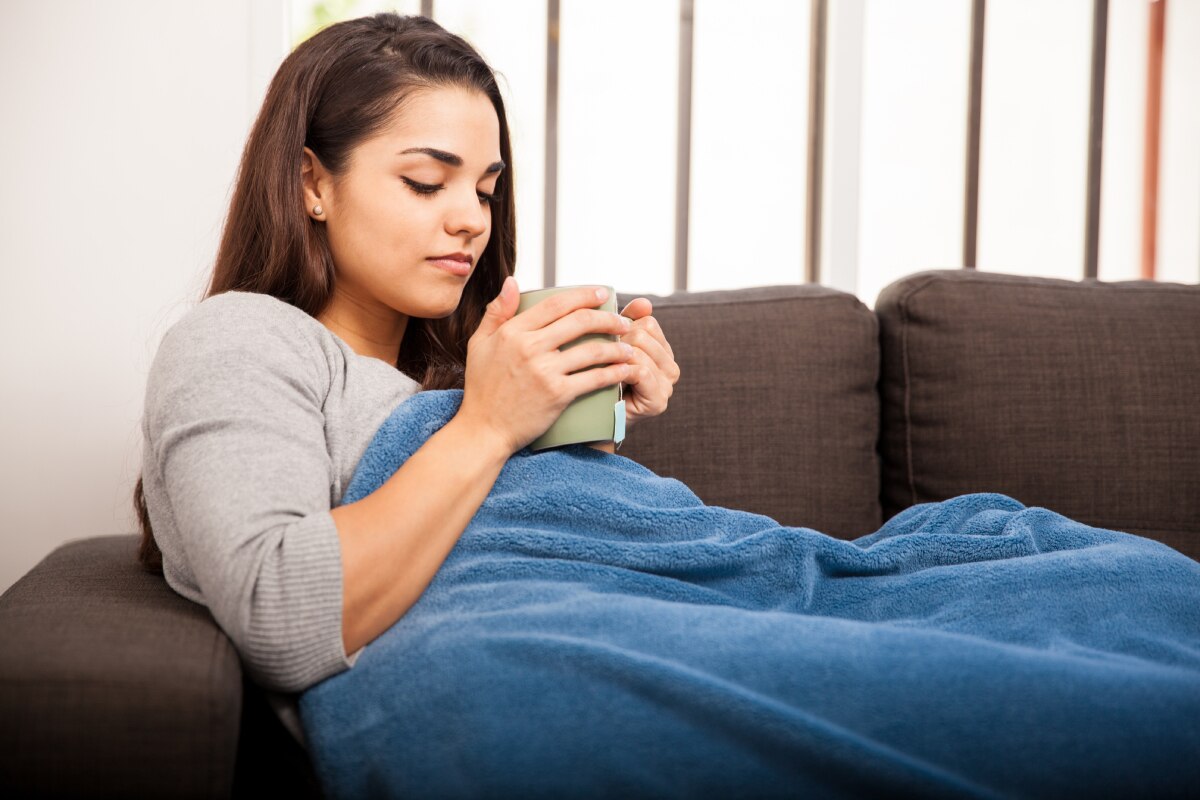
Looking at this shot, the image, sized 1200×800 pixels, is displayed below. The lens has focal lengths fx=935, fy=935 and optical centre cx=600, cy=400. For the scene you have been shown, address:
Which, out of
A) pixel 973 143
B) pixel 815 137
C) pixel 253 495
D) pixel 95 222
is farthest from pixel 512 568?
pixel 973 143

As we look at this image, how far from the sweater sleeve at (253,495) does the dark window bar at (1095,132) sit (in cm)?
279

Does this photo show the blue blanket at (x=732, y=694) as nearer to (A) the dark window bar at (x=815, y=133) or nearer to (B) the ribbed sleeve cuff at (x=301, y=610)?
(B) the ribbed sleeve cuff at (x=301, y=610)

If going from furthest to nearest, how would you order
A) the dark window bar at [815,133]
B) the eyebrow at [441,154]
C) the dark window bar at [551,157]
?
1. the dark window bar at [551,157]
2. the dark window bar at [815,133]
3. the eyebrow at [441,154]

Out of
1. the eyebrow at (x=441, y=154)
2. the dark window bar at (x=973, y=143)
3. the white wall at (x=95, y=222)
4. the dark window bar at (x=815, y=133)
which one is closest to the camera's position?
the eyebrow at (x=441, y=154)

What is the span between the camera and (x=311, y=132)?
1.12 metres

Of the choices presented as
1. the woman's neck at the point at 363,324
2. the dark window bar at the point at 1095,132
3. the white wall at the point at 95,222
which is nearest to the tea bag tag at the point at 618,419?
the woman's neck at the point at 363,324

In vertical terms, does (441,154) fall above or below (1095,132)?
below

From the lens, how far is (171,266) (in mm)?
1832

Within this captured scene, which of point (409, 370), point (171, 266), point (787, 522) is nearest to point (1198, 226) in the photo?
point (787, 522)

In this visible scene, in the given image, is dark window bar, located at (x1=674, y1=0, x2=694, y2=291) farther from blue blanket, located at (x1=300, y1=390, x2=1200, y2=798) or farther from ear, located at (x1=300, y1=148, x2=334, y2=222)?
blue blanket, located at (x1=300, y1=390, x2=1200, y2=798)

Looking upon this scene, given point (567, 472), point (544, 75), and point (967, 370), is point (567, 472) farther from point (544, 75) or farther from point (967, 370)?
point (544, 75)

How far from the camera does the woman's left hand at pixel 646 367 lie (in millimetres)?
1117

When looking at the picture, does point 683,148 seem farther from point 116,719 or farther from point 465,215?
point 116,719

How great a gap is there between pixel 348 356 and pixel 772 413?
73 cm
